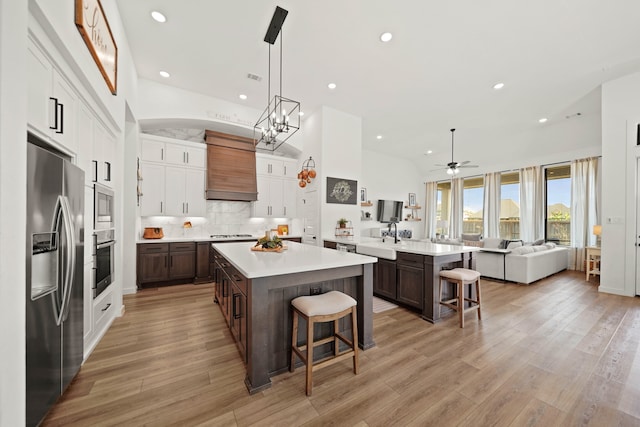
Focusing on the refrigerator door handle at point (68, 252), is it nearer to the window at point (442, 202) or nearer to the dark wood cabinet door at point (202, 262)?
the dark wood cabinet door at point (202, 262)

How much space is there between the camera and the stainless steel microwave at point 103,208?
236cm

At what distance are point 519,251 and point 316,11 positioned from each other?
5653 millimetres

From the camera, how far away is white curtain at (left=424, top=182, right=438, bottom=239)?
9227 mm

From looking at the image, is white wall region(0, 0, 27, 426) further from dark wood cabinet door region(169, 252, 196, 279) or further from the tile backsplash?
the tile backsplash

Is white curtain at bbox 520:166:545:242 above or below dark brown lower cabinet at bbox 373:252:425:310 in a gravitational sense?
above

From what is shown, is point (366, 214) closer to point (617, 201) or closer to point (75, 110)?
point (617, 201)

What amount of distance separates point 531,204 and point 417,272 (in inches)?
249

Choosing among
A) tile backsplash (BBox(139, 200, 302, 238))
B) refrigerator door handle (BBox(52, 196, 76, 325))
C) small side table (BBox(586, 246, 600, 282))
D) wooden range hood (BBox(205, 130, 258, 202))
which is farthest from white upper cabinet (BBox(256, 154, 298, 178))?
small side table (BBox(586, 246, 600, 282))

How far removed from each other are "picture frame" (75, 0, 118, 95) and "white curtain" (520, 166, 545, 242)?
9.49 metres

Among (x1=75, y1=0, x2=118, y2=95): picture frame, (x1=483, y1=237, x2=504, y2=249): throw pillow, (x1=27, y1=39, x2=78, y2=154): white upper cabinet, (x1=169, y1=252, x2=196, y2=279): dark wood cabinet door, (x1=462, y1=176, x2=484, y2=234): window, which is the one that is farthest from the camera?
(x1=462, y1=176, x2=484, y2=234): window

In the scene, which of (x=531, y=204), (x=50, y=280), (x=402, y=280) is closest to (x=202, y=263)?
(x=50, y=280)

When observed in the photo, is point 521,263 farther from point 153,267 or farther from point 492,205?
point 153,267

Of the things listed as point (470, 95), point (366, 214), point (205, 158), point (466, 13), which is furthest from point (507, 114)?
point (205, 158)

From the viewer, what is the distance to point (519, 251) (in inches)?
195
